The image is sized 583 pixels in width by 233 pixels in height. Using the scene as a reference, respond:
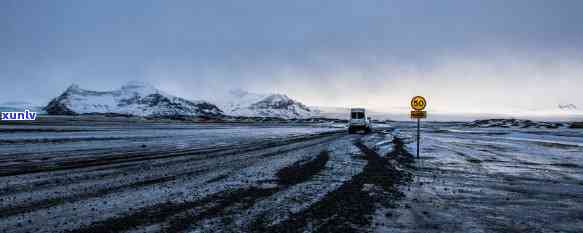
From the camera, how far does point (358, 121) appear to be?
5041 centimetres

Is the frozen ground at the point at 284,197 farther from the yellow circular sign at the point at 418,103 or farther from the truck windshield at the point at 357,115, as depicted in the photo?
the truck windshield at the point at 357,115

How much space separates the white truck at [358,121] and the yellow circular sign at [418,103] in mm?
30401

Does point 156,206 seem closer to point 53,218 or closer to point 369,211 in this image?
point 53,218

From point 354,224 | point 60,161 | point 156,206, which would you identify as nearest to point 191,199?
point 156,206

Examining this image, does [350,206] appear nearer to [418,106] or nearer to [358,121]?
[418,106]

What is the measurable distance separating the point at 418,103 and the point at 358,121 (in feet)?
101

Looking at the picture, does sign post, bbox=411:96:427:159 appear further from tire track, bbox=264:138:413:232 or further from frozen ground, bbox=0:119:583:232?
tire track, bbox=264:138:413:232

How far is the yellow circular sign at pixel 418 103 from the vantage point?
19.6 m

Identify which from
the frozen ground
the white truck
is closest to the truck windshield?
the white truck

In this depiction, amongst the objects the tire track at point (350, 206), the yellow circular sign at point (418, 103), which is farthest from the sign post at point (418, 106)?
the tire track at point (350, 206)

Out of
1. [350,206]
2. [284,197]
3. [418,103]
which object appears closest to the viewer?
[350,206]

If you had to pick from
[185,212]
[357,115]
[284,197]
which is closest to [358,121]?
[357,115]

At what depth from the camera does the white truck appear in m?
50.1

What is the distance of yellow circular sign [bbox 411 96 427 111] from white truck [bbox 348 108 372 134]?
99.7 ft
